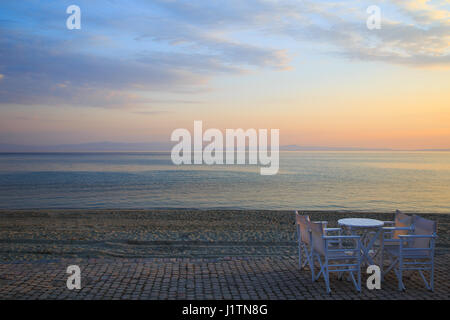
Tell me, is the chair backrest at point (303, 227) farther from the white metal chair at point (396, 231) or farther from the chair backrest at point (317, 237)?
the white metal chair at point (396, 231)

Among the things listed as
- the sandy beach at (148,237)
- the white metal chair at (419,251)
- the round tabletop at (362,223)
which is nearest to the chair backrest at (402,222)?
the white metal chair at (419,251)

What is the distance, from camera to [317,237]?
573 centimetres

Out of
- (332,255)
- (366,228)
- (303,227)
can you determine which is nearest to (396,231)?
(366,228)

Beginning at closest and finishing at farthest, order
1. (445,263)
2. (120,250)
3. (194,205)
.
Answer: (445,263)
(120,250)
(194,205)

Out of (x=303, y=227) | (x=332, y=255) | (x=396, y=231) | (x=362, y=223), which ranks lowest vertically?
(x=332, y=255)

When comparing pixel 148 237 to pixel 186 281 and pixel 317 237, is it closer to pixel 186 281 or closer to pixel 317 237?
pixel 186 281

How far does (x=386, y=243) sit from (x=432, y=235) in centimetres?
86

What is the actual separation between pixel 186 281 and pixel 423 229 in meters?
3.93

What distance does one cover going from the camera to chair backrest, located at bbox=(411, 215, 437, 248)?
18.6 feet

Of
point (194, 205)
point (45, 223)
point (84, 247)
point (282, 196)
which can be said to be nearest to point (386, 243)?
point (84, 247)

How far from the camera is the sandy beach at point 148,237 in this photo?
898 centimetres

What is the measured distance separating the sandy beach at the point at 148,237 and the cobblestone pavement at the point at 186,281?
1.65 meters
